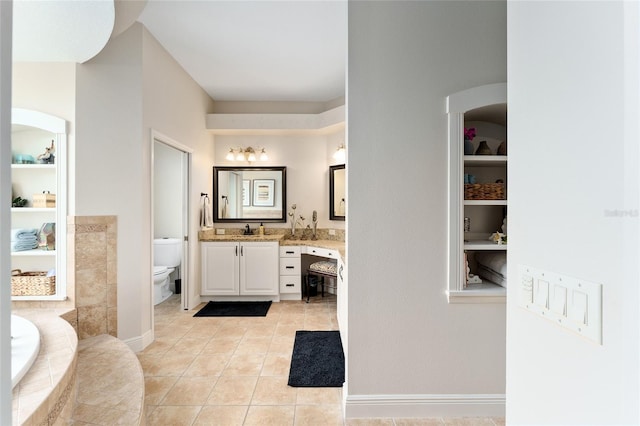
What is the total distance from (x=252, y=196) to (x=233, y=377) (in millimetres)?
2788

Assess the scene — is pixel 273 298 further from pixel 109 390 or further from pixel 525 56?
pixel 525 56

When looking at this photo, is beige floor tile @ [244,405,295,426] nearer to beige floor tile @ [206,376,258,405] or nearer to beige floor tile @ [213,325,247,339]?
beige floor tile @ [206,376,258,405]

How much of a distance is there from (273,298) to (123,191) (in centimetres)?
231

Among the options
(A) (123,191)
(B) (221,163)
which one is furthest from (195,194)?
(A) (123,191)

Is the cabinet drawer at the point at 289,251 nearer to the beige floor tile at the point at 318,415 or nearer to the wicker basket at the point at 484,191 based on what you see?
the beige floor tile at the point at 318,415

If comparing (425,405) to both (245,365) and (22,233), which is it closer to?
(245,365)

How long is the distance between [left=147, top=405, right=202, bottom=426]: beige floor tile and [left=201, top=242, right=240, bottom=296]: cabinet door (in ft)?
7.18

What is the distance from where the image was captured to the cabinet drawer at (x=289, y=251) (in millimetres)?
4238

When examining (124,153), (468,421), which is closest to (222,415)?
(468,421)

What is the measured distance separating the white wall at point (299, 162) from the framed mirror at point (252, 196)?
102mm

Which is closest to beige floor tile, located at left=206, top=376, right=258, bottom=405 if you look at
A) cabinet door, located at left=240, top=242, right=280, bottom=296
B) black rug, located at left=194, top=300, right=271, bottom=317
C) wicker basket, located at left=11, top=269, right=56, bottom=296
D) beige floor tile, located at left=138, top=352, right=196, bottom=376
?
beige floor tile, located at left=138, top=352, right=196, bottom=376

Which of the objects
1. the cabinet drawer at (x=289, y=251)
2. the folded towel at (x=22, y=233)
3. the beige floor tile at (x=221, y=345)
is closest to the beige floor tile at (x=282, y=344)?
the beige floor tile at (x=221, y=345)

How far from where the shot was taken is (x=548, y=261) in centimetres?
74

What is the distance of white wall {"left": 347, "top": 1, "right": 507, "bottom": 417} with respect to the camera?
6.15 feet
